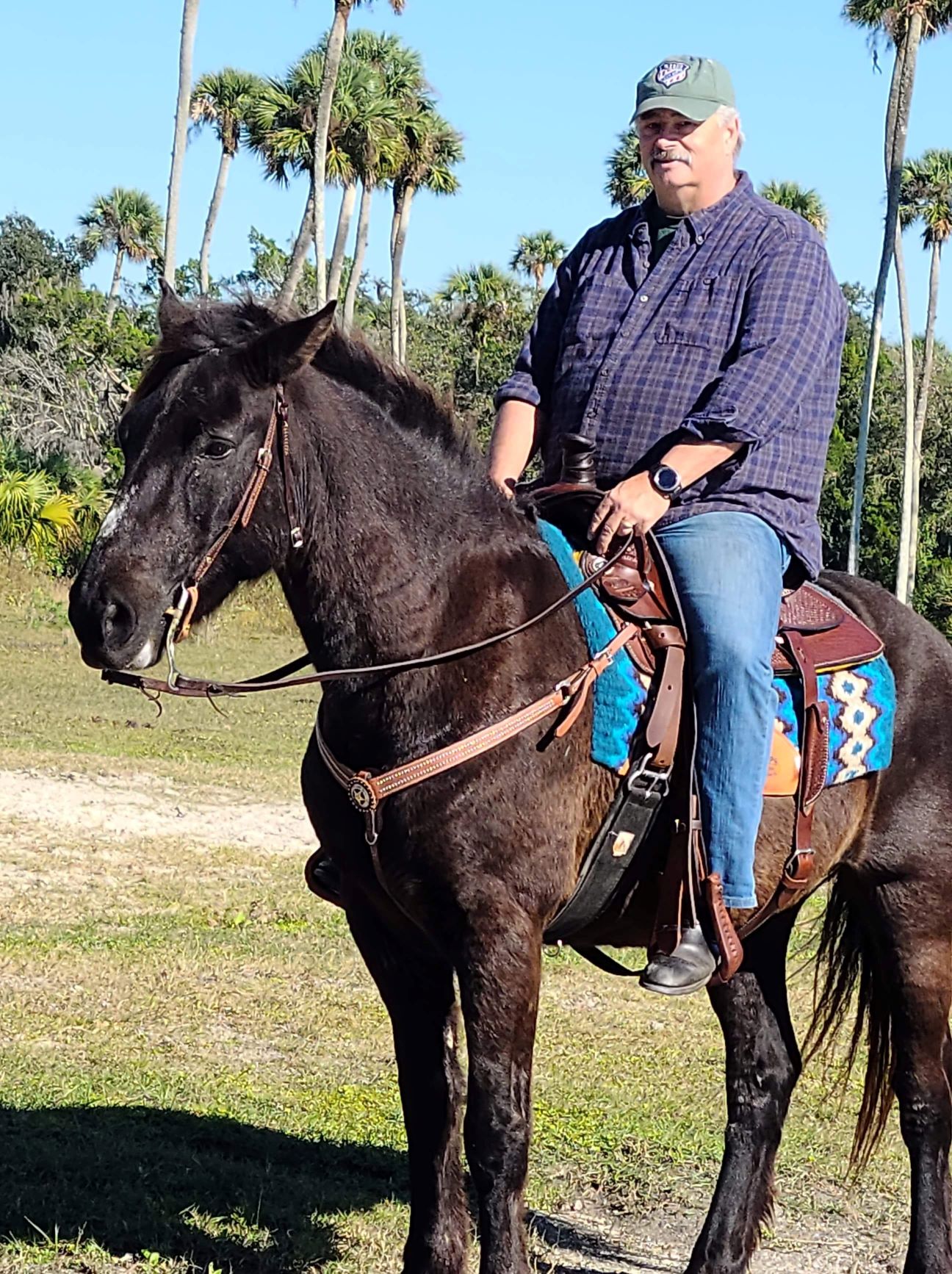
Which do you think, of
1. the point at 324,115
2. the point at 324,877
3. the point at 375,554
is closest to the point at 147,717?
the point at 324,877

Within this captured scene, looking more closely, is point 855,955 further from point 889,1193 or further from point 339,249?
point 339,249

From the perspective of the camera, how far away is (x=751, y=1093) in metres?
4.92

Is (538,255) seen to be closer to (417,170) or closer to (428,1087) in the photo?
(417,170)

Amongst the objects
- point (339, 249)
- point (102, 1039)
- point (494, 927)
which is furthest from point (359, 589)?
point (339, 249)

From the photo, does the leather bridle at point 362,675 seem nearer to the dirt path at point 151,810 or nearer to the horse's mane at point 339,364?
the horse's mane at point 339,364

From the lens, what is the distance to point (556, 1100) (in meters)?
6.21

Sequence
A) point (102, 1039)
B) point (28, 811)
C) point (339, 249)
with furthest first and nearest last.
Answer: point (339, 249) → point (28, 811) → point (102, 1039)

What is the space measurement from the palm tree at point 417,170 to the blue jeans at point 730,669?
33611 mm

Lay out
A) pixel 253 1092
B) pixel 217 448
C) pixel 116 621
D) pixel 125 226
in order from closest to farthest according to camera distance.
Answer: pixel 116 621
pixel 217 448
pixel 253 1092
pixel 125 226

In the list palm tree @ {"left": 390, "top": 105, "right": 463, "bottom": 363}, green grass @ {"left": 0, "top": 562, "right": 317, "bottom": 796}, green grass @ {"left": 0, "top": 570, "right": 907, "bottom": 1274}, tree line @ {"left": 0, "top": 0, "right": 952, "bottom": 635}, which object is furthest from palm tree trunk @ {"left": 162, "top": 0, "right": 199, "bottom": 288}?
green grass @ {"left": 0, "top": 570, "right": 907, "bottom": 1274}

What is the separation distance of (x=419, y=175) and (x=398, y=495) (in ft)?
120

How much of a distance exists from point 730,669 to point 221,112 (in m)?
43.3

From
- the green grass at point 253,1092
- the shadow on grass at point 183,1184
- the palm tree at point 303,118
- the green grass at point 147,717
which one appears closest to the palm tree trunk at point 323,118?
the palm tree at point 303,118

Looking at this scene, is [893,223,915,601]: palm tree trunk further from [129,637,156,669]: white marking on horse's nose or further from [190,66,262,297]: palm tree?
[129,637,156,669]: white marking on horse's nose
